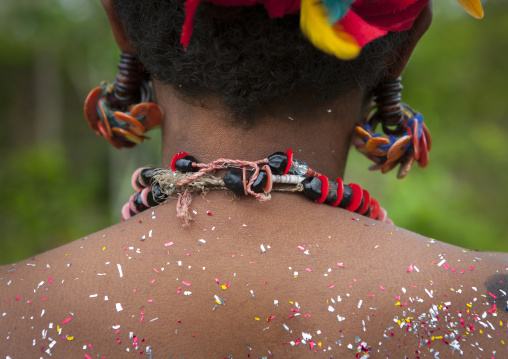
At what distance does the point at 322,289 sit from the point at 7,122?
12.0m

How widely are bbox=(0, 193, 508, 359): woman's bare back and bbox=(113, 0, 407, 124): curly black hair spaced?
0.79 feet

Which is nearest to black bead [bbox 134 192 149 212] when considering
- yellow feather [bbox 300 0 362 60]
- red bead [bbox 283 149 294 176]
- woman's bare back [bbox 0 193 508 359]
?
woman's bare back [bbox 0 193 508 359]

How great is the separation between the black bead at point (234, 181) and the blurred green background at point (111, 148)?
401 cm

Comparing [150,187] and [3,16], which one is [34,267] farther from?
[3,16]

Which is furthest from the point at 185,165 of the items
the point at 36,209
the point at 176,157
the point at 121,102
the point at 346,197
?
the point at 36,209

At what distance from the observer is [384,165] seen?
148cm

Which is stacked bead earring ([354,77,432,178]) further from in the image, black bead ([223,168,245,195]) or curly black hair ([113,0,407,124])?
black bead ([223,168,245,195])

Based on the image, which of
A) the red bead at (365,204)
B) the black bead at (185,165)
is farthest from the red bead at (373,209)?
the black bead at (185,165)

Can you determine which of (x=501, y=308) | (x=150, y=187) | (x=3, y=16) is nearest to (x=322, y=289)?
(x=501, y=308)

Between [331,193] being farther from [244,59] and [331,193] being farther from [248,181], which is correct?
[244,59]

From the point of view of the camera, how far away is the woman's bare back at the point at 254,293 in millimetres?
916

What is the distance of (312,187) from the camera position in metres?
A: 1.06

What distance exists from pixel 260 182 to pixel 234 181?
0.06 meters

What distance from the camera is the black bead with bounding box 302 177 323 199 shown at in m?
1.07
